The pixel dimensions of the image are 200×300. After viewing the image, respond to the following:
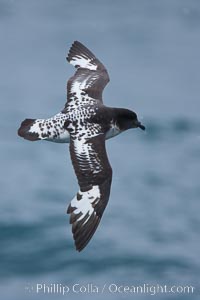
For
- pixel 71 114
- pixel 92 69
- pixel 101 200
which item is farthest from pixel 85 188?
pixel 92 69

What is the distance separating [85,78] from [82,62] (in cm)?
83

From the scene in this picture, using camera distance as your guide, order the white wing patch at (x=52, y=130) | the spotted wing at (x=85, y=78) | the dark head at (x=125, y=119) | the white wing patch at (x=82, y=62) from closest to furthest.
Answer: the white wing patch at (x=52, y=130), the dark head at (x=125, y=119), the spotted wing at (x=85, y=78), the white wing patch at (x=82, y=62)

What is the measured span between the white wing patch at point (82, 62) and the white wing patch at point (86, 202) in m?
3.76

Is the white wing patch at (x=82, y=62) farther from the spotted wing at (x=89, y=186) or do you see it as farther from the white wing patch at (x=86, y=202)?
the white wing patch at (x=86, y=202)

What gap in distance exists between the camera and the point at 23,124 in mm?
19109

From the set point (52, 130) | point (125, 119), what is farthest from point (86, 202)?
point (125, 119)

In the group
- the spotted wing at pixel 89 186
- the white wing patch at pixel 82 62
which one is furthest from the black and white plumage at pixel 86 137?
the white wing patch at pixel 82 62

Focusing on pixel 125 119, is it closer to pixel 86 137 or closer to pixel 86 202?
pixel 86 137

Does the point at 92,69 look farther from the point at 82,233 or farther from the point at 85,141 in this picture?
the point at 82,233

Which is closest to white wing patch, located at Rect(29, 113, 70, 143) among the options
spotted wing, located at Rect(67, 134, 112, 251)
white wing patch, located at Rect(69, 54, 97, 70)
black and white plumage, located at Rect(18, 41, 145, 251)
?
black and white plumage, located at Rect(18, 41, 145, 251)

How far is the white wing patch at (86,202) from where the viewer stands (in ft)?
58.5

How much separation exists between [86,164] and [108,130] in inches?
38.3

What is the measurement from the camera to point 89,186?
59.7ft

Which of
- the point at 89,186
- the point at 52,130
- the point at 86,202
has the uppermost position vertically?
the point at 52,130
